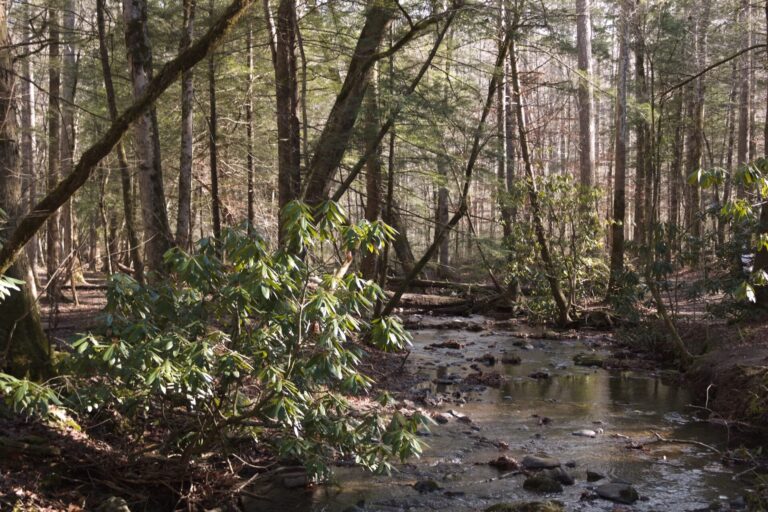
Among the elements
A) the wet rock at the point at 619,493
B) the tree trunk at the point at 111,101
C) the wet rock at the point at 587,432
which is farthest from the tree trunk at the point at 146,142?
the wet rock at the point at 619,493

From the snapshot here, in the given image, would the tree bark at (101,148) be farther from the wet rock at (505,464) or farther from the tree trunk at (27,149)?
the wet rock at (505,464)

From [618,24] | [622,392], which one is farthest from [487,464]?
[618,24]

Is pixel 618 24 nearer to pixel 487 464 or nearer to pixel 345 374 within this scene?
pixel 487 464

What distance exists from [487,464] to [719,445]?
298 cm

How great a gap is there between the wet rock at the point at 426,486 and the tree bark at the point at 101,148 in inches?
167

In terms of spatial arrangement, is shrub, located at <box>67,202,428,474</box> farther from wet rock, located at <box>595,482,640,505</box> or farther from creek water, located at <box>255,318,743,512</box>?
wet rock, located at <box>595,482,640,505</box>

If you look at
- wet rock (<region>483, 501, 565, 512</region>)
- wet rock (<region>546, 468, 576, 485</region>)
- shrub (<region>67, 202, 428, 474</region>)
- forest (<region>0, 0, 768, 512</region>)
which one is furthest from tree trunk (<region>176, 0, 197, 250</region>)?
wet rock (<region>483, 501, 565, 512</region>)

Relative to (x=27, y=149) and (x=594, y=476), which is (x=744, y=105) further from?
(x=27, y=149)

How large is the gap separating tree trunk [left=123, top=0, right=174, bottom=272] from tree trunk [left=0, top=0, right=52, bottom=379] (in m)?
2.50

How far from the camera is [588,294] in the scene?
17031 mm

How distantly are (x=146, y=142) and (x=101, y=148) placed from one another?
498cm

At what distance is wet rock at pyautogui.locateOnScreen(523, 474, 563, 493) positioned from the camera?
6430 mm

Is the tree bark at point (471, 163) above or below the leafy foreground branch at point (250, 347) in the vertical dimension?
above

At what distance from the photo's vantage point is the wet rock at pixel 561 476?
6.66 metres
